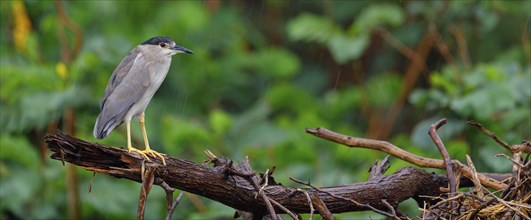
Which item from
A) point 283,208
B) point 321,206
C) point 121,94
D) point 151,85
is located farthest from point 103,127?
point 321,206

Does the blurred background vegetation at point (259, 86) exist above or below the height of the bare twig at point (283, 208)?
above

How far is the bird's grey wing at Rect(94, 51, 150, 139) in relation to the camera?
4605 mm

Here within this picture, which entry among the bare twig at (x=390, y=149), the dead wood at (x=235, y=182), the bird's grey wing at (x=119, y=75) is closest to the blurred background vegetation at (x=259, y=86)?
the bare twig at (x=390, y=149)

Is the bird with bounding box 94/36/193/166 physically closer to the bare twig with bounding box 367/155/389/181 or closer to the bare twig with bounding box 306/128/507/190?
the bare twig with bounding box 306/128/507/190

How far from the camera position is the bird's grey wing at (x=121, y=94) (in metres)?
4.61

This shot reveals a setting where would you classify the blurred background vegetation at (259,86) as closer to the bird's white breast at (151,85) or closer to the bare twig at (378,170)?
the bare twig at (378,170)

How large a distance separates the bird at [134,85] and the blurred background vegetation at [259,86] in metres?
1.57

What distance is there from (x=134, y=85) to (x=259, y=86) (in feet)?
17.0

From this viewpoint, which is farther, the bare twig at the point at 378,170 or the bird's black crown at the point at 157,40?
the bird's black crown at the point at 157,40

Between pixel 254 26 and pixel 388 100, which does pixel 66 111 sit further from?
pixel 254 26

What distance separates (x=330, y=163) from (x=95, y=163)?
392 cm

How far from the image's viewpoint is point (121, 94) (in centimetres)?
466

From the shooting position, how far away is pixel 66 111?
7398mm

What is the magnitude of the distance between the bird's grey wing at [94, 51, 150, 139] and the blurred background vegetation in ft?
5.25
